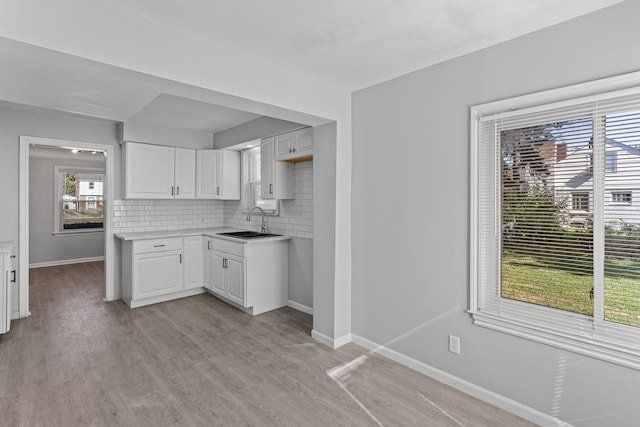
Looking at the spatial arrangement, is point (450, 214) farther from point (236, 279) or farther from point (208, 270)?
point (208, 270)

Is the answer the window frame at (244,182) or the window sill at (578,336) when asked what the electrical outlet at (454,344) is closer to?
the window sill at (578,336)

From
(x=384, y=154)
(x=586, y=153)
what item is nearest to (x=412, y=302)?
(x=384, y=154)

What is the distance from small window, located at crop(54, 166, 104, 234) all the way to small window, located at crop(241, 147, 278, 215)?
4475 millimetres

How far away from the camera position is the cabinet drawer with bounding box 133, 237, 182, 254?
4.34 meters

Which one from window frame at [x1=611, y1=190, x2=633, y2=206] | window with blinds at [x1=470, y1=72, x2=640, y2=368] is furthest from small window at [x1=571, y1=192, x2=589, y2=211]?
window frame at [x1=611, y1=190, x2=633, y2=206]

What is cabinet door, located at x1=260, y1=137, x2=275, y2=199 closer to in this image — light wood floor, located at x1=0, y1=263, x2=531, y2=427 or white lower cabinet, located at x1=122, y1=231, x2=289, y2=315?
white lower cabinet, located at x1=122, y1=231, x2=289, y2=315

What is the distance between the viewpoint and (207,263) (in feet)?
15.9

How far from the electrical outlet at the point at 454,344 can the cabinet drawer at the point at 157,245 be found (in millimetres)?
3654

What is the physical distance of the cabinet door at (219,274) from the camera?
445cm

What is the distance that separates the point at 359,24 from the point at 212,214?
4.32 metres

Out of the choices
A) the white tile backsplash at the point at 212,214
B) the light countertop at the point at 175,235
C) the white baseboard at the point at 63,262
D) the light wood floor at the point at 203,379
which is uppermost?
the white tile backsplash at the point at 212,214

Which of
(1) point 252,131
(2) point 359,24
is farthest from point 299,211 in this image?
(2) point 359,24

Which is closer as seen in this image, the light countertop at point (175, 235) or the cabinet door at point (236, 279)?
the cabinet door at point (236, 279)

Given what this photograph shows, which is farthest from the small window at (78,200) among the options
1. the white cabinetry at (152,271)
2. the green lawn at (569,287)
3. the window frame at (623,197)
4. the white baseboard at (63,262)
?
the window frame at (623,197)
